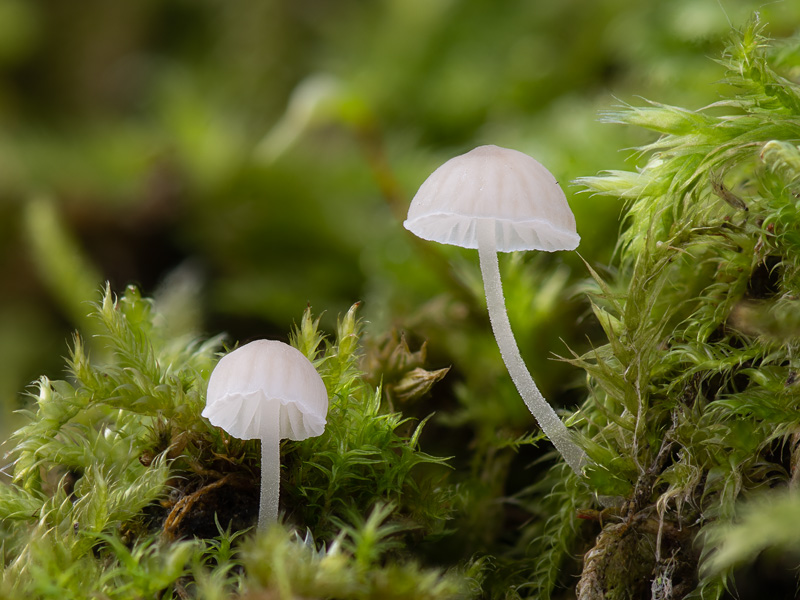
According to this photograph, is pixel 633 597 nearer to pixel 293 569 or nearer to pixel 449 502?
pixel 449 502

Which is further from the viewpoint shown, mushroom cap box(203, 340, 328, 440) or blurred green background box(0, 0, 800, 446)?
blurred green background box(0, 0, 800, 446)

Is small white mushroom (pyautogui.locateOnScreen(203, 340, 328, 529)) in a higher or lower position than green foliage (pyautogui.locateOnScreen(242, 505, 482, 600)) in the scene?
higher

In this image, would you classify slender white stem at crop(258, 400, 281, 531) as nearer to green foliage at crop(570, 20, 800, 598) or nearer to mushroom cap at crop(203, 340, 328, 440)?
mushroom cap at crop(203, 340, 328, 440)

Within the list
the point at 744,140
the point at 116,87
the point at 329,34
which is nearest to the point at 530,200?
the point at 744,140

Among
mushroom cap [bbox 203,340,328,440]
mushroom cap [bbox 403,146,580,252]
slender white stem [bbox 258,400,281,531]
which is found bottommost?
slender white stem [bbox 258,400,281,531]

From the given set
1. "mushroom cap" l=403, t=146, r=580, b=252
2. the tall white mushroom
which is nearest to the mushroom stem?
the tall white mushroom

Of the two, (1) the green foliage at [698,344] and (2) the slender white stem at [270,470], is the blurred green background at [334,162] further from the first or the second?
(2) the slender white stem at [270,470]

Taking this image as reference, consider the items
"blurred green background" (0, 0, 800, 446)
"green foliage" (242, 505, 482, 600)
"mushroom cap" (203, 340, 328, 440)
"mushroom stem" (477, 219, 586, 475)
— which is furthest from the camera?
"blurred green background" (0, 0, 800, 446)

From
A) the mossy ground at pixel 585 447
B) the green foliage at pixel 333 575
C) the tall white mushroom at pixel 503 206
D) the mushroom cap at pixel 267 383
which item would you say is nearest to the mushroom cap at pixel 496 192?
the tall white mushroom at pixel 503 206
